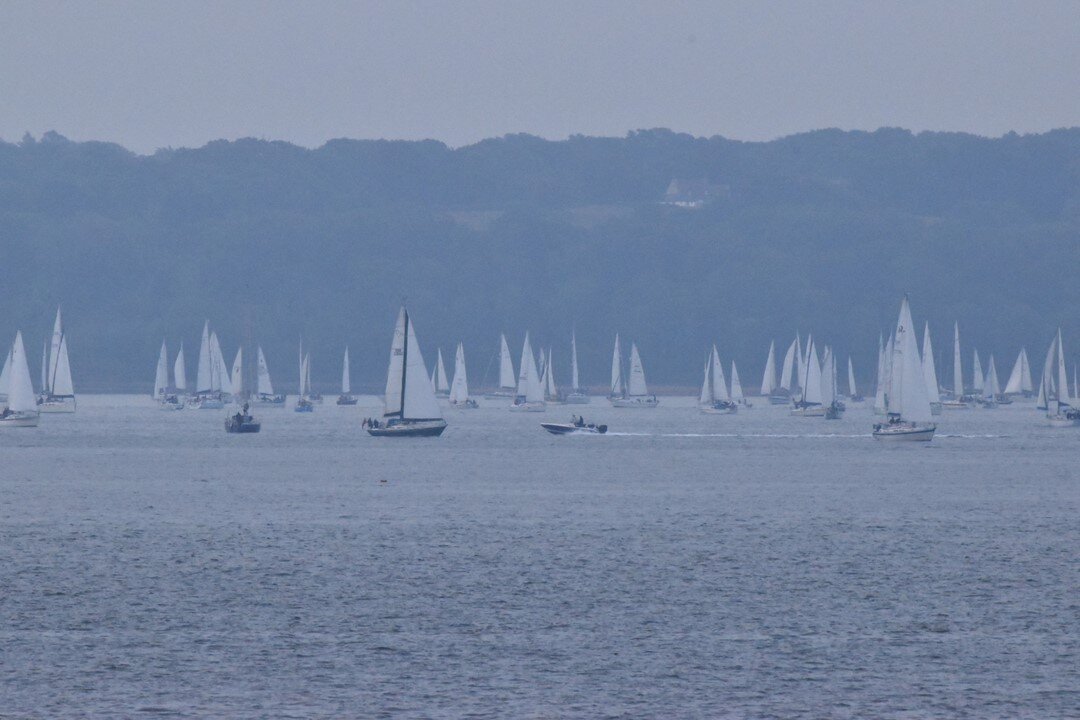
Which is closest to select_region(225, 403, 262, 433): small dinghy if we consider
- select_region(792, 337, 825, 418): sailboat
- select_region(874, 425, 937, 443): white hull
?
select_region(874, 425, 937, 443): white hull


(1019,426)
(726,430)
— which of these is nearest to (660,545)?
(726,430)

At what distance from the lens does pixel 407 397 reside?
12169 centimetres

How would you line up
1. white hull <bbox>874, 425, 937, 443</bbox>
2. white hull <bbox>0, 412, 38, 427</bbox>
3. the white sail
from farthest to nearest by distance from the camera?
white hull <bbox>0, 412, 38, 427</bbox> → the white sail → white hull <bbox>874, 425, 937, 443</bbox>

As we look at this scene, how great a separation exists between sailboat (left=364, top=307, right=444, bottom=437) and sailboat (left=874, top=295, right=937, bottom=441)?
26.2 metres

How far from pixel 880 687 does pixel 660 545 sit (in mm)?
25585

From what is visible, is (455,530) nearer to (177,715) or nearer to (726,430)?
(177,715)

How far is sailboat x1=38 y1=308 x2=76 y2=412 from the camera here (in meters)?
167

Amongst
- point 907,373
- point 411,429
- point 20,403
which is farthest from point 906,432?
point 20,403

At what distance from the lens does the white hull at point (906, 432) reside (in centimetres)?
12300

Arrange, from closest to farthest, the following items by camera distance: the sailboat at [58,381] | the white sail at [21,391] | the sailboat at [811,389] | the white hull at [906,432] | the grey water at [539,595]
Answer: the grey water at [539,595], the white hull at [906,432], the white sail at [21,391], the sailboat at [58,381], the sailboat at [811,389]

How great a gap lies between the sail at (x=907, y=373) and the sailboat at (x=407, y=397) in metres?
26.2

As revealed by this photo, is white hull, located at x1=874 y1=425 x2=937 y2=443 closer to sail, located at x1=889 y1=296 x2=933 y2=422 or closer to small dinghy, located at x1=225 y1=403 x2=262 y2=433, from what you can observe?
sail, located at x1=889 y1=296 x2=933 y2=422

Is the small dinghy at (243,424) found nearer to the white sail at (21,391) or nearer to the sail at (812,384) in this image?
the white sail at (21,391)

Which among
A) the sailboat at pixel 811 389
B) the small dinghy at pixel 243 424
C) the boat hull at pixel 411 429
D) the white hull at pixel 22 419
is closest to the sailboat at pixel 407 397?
the boat hull at pixel 411 429
